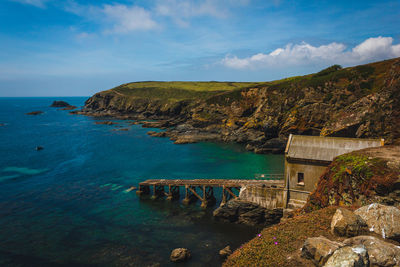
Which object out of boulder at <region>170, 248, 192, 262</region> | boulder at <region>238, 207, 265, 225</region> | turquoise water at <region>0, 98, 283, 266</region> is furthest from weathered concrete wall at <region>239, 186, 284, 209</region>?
boulder at <region>170, 248, 192, 262</region>

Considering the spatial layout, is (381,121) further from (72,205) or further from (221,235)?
(72,205)

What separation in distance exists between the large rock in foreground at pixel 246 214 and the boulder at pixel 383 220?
1601 centimetres

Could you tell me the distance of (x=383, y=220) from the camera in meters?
11.6

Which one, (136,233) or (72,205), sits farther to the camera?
(72,205)

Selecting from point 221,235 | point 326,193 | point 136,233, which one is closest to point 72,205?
point 136,233

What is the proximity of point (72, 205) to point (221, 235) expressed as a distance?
831 inches

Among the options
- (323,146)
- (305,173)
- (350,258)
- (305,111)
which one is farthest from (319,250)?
(305,111)

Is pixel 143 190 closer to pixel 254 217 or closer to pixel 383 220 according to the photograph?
pixel 254 217

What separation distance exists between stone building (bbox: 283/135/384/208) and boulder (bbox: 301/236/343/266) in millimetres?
15690

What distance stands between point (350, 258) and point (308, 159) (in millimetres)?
17851

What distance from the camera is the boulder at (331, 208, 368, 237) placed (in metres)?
11.5

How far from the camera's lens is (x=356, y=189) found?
17.7m

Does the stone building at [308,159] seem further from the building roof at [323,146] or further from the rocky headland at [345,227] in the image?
the rocky headland at [345,227]

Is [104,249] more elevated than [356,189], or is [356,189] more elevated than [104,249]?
[356,189]
